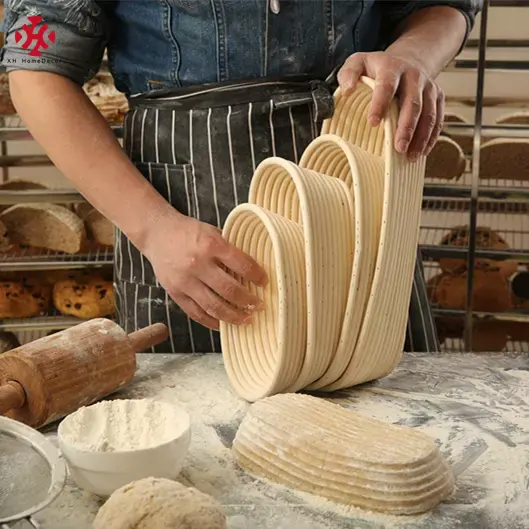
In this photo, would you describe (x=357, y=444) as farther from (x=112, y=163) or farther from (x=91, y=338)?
(x=112, y=163)

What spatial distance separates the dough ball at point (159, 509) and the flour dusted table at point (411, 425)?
0.08m

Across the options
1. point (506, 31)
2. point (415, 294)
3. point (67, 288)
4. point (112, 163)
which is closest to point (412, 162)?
point (415, 294)

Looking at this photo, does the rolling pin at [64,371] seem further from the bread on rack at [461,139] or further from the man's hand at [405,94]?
the bread on rack at [461,139]

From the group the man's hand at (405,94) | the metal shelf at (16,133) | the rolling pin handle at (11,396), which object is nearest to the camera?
the rolling pin handle at (11,396)

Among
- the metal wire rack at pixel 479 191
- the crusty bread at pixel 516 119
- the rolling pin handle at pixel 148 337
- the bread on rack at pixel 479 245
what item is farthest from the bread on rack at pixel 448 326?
the rolling pin handle at pixel 148 337

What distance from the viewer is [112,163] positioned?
5.03 feet

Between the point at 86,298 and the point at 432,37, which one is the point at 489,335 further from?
the point at 432,37

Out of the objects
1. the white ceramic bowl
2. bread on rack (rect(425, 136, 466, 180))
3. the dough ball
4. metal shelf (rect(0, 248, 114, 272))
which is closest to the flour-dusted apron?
the white ceramic bowl

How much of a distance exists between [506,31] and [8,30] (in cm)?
244

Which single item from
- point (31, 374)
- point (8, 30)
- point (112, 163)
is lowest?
point (31, 374)

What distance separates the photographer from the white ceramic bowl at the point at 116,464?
1018 millimetres

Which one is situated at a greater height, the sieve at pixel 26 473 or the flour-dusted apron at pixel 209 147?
the flour-dusted apron at pixel 209 147

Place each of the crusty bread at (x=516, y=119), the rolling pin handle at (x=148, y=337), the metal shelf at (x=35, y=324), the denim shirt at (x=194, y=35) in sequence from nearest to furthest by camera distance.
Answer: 1. the rolling pin handle at (x=148, y=337)
2. the denim shirt at (x=194, y=35)
3. the metal shelf at (x=35, y=324)
4. the crusty bread at (x=516, y=119)

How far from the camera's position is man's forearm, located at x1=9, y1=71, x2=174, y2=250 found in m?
1.50
